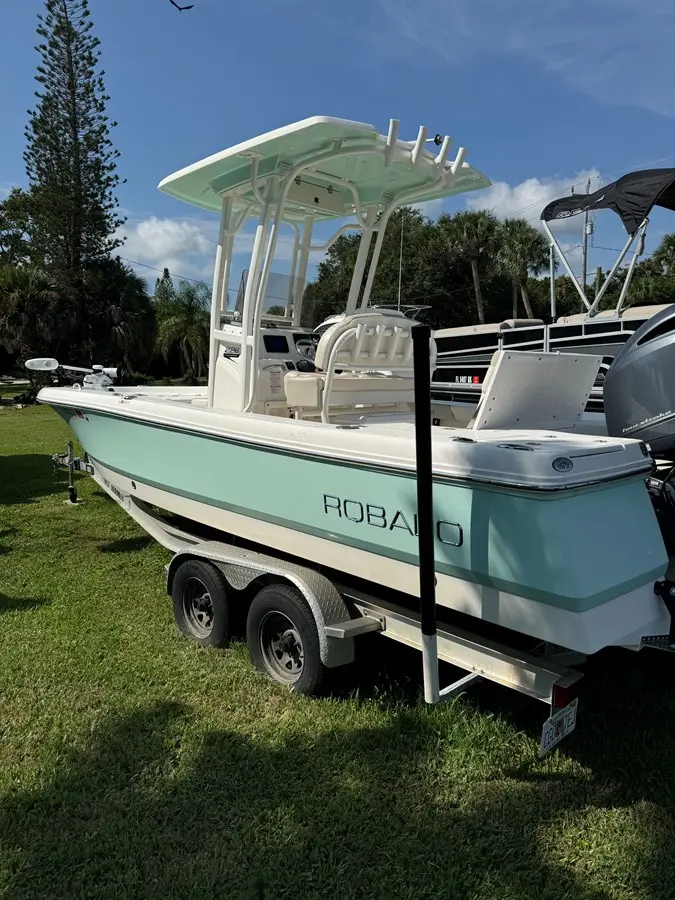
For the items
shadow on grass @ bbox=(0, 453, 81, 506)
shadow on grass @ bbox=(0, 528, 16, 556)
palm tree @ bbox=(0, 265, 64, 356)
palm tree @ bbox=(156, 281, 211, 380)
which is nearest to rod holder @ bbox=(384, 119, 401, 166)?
shadow on grass @ bbox=(0, 528, 16, 556)

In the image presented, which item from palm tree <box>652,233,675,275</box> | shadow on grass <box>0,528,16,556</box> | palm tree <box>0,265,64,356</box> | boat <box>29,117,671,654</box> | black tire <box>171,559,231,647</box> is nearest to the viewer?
boat <box>29,117,671,654</box>

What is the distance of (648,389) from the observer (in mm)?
3064

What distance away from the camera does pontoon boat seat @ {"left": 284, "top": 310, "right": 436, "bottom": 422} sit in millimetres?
3812

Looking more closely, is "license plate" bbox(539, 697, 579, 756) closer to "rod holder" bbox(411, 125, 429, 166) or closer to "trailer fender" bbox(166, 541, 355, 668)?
"trailer fender" bbox(166, 541, 355, 668)

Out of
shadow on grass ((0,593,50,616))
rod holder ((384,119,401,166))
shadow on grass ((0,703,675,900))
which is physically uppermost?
rod holder ((384,119,401,166))

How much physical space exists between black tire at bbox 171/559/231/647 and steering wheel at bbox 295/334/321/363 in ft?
5.31

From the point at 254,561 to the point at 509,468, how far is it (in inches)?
65.8

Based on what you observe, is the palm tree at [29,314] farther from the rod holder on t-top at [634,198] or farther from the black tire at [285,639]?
the black tire at [285,639]

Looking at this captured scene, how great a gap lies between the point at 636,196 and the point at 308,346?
4256mm

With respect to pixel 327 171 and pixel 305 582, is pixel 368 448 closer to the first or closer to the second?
pixel 305 582

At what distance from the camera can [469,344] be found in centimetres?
1081

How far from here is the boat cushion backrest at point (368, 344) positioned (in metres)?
3.80

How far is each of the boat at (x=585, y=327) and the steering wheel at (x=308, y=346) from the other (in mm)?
1340

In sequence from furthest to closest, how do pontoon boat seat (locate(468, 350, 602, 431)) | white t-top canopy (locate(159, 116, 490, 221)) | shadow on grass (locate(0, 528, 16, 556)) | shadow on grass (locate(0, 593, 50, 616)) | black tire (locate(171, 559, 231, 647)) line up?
shadow on grass (locate(0, 528, 16, 556)) < shadow on grass (locate(0, 593, 50, 616)) < black tire (locate(171, 559, 231, 647)) < white t-top canopy (locate(159, 116, 490, 221)) < pontoon boat seat (locate(468, 350, 602, 431))
